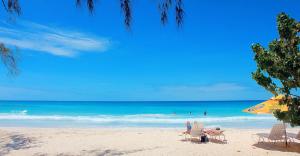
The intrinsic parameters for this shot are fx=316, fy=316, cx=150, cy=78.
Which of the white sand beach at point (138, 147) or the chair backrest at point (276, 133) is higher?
the chair backrest at point (276, 133)

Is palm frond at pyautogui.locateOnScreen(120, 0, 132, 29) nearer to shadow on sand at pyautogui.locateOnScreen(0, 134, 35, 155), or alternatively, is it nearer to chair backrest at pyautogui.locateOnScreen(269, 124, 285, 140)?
shadow on sand at pyautogui.locateOnScreen(0, 134, 35, 155)

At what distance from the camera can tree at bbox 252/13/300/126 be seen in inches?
314

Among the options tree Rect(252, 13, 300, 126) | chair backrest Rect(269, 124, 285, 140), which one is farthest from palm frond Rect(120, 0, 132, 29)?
chair backrest Rect(269, 124, 285, 140)

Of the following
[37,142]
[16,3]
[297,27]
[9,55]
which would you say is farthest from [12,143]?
[297,27]

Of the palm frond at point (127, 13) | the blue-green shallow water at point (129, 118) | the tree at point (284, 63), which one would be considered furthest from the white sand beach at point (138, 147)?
the blue-green shallow water at point (129, 118)

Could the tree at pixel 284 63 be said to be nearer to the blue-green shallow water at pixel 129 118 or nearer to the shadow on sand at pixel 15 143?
the shadow on sand at pixel 15 143

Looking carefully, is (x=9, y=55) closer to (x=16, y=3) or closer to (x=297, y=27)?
(x=16, y=3)

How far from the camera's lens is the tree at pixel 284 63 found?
26.2ft

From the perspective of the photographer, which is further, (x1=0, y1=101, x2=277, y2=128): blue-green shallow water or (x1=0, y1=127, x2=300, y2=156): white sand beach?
(x1=0, y1=101, x2=277, y2=128): blue-green shallow water

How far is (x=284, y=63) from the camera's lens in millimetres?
7898

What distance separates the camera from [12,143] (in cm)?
1104

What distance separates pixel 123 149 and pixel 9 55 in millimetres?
4274

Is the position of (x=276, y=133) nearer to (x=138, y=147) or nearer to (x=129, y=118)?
(x=138, y=147)

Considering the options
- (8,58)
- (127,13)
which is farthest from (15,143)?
(127,13)
